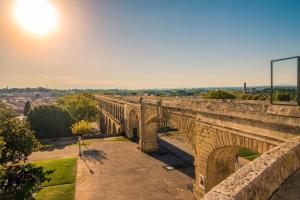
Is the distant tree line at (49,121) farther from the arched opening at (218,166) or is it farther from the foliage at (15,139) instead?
the arched opening at (218,166)

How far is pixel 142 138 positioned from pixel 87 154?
26.3 feet

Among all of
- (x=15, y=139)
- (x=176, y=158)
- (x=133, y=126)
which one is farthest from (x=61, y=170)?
(x=133, y=126)

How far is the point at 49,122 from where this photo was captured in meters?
46.7

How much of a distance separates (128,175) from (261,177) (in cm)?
2093

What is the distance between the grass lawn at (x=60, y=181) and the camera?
2034 cm

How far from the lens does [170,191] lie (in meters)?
20.8

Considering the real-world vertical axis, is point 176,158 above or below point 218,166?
below

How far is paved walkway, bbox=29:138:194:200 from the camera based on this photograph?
20.4m

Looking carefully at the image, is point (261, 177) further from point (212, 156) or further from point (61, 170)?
point (61, 170)

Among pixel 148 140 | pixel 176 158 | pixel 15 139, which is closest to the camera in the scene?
pixel 15 139

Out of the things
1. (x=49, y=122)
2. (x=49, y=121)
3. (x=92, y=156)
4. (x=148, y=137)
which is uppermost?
(x=49, y=121)

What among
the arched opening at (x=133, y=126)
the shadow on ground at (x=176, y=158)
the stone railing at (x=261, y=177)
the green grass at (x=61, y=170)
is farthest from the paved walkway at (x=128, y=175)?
the stone railing at (x=261, y=177)

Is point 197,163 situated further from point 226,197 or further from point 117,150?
point 117,150

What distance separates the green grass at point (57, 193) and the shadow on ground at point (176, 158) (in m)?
11.4
